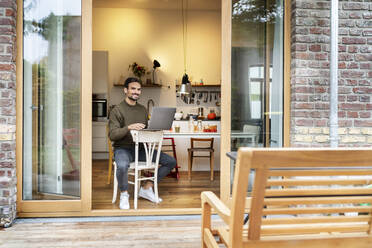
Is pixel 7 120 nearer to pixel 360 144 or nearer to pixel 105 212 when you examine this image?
pixel 105 212

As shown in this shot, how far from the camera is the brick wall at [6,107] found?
305 centimetres

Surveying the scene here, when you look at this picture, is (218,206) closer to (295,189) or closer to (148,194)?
(295,189)

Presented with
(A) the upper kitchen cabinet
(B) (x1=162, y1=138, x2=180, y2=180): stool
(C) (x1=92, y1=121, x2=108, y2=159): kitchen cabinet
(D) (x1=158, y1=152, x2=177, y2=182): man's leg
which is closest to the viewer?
(D) (x1=158, y1=152, x2=177, y2=182): man's leg

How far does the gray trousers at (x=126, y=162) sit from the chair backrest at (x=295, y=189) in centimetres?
244

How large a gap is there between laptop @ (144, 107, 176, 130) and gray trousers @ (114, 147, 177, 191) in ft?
1.49

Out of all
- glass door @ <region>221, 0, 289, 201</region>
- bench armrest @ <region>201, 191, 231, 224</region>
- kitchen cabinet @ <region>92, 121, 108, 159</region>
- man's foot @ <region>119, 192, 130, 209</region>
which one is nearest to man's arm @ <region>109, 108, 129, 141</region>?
man's foot @ <region>119, 192, 130, 209</region>

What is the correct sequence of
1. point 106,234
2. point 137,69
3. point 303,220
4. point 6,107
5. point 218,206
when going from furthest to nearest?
1. point 137,69
2. point 6,107
3. point 106,234
4. point 218,206
5. point 303,220

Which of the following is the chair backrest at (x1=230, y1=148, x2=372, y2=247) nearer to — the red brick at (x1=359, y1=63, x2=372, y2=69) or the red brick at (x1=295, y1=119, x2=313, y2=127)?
the red brick at (x1=295, y1=119, x2=313, y2=127)

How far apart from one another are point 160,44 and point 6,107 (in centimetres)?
519

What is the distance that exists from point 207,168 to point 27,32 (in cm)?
392

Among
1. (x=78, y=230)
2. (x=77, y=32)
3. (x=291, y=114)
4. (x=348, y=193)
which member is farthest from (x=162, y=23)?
(x=348, y=193)

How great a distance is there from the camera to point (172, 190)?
461cm

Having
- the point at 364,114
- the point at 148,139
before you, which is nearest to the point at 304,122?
the point at 364,114

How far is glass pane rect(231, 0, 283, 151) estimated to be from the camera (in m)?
3.45
